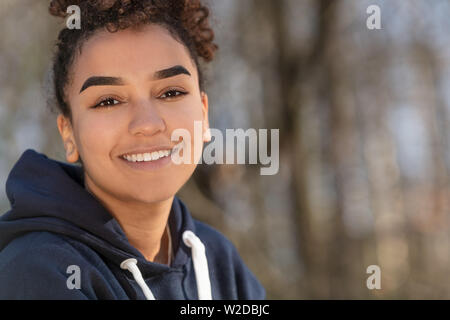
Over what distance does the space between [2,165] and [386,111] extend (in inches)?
94.0

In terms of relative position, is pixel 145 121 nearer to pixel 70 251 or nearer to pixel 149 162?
pixel 149 162

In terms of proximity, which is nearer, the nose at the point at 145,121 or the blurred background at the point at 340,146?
the nose at the point at 145,121

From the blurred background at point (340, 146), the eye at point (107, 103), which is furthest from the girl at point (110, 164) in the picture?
the blurred background at point (340, 146)

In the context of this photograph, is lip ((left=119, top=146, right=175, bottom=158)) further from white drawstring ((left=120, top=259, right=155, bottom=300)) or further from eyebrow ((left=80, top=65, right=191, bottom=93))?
white drawstring ((left=120, top=259, right=155, bottom=300))

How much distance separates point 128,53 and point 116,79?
7 cm

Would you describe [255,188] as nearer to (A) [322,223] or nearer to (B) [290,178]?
(B) [290,178]

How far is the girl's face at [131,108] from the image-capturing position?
1405mm

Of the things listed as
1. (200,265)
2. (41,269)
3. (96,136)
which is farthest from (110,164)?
(200,265)

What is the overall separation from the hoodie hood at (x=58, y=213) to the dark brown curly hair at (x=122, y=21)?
18 centimetres

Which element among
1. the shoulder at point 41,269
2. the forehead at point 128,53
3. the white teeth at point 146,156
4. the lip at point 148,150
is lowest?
the shoulder at point 41,269

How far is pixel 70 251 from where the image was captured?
4.39 ft

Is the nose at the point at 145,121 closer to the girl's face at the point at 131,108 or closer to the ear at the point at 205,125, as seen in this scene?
the girl's face at the point at 131,108

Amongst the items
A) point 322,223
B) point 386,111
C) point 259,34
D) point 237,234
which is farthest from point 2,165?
point 386,111

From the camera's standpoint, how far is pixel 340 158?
3754 millimetres
